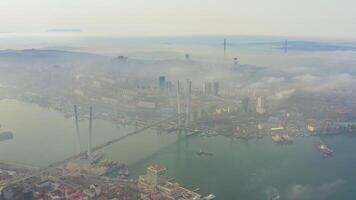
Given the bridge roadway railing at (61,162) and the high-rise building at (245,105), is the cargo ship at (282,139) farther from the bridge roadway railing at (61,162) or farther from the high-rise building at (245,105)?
the bridge roadway railing at (61,162)

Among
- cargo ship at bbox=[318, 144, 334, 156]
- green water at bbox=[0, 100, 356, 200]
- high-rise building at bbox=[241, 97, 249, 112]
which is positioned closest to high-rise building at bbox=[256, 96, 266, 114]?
high-rise building at bbox=[241, 97, 249, 112]

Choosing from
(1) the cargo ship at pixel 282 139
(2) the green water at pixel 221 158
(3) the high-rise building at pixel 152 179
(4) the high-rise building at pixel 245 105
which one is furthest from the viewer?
(4) the high-rise building at pixel 245 105

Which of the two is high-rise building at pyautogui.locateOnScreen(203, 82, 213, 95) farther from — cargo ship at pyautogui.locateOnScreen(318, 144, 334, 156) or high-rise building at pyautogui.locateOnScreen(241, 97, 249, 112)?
cargo ship at pyautogui.locateOnScreen(318, 144, 334, 156)

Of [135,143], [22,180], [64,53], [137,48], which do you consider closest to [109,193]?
[22,180]

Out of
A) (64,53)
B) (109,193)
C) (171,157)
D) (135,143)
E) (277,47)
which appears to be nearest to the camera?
(109,193)

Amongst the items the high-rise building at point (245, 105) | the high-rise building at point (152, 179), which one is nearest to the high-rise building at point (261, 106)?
the high-rise building at point (245, 105)

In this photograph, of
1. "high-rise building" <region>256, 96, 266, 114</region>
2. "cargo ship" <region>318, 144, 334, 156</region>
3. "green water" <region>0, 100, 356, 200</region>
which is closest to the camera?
"green water" <region>0, 100, 356, 200</region>

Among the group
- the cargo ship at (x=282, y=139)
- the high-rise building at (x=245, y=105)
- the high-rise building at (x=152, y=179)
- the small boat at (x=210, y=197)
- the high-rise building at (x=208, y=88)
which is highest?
the high-rise building at (x=208, y=88)

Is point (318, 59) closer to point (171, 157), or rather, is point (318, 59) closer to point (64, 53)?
point (64, 53)

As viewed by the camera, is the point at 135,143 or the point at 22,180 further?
the point at 135,143
